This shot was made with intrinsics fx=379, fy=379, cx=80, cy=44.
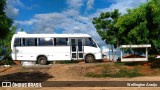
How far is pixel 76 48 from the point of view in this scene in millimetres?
36031

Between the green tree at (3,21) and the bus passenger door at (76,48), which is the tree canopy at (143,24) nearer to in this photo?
the bus passenger door at (76,48)

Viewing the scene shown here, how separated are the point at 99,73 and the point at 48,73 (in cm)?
406

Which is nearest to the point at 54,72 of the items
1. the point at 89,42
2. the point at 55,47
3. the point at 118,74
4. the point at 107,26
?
the point at 118,74

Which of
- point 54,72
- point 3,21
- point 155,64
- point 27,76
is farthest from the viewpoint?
point 155,64

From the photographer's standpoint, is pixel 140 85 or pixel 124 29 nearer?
pixel 140 85

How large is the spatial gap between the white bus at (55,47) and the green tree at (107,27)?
1295cm

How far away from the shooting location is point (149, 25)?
32.6 m

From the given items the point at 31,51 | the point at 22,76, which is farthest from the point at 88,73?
the point at 31,51

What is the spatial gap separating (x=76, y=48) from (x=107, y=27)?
48.0 feet

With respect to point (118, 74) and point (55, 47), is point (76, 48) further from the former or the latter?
point (118, 74)

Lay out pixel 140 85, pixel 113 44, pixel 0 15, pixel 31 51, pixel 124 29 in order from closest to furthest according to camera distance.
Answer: pixel 140 85 < pixel 0 15 < pixel 124 29 < pixel 31 51 < pixel 113 44

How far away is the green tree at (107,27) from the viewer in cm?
4878

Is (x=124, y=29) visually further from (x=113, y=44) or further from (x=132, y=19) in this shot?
(x=113, y=44)

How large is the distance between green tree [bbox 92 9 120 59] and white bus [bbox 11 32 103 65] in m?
12.9
